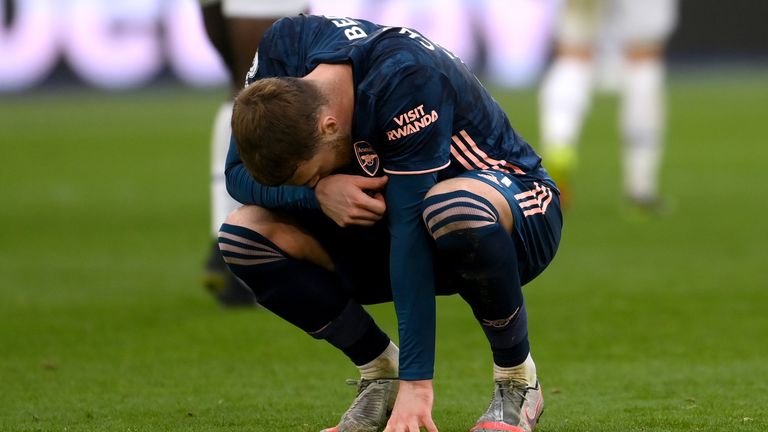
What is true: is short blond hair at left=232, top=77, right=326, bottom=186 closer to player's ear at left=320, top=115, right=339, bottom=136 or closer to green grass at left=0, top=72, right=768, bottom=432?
player's ear at left=320, top=115, right=339, bottom=136

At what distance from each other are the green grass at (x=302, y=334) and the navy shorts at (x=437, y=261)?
34 cm

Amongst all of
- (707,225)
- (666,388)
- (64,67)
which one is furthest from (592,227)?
(64,67)

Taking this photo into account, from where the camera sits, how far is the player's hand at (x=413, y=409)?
9.53 feet

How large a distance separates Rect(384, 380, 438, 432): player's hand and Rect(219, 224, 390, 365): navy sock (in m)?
0.39

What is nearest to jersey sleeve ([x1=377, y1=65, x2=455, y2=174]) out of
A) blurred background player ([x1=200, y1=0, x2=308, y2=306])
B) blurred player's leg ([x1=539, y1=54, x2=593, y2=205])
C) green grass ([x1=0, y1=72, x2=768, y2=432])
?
green grass ([x1=0, y1=72, x2=768, y2=432])

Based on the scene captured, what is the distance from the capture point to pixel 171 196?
349 inches

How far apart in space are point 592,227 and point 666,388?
11.7 ft

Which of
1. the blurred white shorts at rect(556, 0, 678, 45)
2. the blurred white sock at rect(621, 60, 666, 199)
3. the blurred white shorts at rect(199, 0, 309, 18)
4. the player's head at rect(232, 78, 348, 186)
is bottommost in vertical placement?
the blurred white sock at rect(621, 60, 666, 199)

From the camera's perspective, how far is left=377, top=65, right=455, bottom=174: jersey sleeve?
2.90m

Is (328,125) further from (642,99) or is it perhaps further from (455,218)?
(642,99)

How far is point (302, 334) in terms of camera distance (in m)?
4.60

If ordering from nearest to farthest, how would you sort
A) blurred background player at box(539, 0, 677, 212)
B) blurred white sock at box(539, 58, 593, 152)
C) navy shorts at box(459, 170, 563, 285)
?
navy shorts at box(459, 170, 563, 285) < blurred white sock at box(539, 58, 593, 152) < blurred background player at box(539, 0, 677, 212)

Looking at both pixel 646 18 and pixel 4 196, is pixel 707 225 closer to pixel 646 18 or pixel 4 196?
pixel 646 18

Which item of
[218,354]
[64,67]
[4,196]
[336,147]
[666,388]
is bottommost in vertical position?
[64,67]
